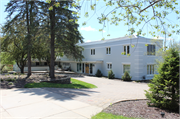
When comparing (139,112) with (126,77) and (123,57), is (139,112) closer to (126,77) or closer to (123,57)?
(126,77)

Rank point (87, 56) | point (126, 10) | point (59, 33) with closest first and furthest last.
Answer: point (126, 10) < point (59, 33) < point (87, 56)

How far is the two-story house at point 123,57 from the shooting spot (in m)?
21.6

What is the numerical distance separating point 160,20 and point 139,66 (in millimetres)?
15336

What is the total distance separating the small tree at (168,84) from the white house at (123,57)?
10.6 metres

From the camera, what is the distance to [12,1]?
1777 centimetres

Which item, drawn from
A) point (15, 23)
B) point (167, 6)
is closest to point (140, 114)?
point (167, 6)

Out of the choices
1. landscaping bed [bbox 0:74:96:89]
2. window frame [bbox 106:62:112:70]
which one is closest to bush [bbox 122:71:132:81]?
window frame [bbox 106:62:112:70]

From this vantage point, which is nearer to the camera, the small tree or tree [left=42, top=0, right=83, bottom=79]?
the small tree

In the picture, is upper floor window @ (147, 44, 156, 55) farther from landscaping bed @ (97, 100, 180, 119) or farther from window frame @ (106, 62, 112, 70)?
landscaping bed @ (97, 100, 180, 119)

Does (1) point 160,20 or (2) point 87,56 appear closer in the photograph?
(1) point 160,20

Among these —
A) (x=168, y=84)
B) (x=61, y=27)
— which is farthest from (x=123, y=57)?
(x=168, y=84)

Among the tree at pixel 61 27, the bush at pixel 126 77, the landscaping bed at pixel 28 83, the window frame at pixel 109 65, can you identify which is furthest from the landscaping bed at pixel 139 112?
the window frame at pixel 109 65

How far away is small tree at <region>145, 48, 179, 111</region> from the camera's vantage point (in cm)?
623

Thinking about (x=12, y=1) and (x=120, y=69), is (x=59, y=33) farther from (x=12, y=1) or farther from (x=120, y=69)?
(x=120, y=69)
